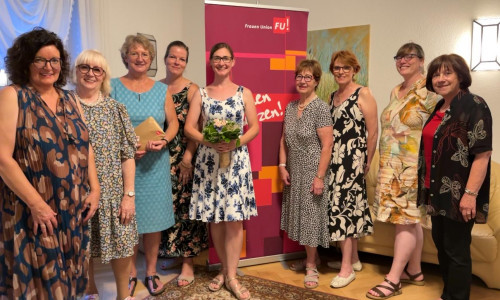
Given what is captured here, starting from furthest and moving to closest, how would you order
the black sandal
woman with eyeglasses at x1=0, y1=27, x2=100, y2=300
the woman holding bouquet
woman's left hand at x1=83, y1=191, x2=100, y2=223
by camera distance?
1. the black sandal
2. the woman holding bouquet
3. woman's left hand at x1=83, y1=191, x2=100, y2=223
4. woman with eyeglasses at x1=0, y1=27, x2=100, y2=300

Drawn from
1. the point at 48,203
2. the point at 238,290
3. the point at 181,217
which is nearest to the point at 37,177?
the point at 48,203

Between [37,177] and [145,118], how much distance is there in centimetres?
102

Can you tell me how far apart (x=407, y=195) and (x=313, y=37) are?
2869 millimetres

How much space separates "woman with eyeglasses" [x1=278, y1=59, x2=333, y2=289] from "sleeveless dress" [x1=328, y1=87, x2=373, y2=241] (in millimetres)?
76

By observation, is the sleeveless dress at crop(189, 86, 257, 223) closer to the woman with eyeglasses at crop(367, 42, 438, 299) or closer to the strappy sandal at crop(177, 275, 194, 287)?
the strappy sandal at crop(177, 275, 194, 287)

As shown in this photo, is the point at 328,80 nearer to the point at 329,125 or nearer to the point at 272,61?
the point at 272,61

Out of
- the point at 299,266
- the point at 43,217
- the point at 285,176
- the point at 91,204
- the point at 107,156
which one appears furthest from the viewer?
the point at 299,266

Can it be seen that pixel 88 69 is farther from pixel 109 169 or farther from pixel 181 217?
pixel 181 217

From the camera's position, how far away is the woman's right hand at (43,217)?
1.63 metres

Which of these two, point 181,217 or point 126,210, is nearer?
point 126,210

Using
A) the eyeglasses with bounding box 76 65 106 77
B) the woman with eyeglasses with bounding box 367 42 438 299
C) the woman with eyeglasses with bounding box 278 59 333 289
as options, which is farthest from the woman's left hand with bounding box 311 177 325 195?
the eyeglasses with bounding box 76 65 106 77

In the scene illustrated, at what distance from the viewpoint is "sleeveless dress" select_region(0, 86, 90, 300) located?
5.38ft

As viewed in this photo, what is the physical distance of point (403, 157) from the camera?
104 inches

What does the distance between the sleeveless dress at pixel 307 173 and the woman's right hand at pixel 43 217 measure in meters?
1.80
